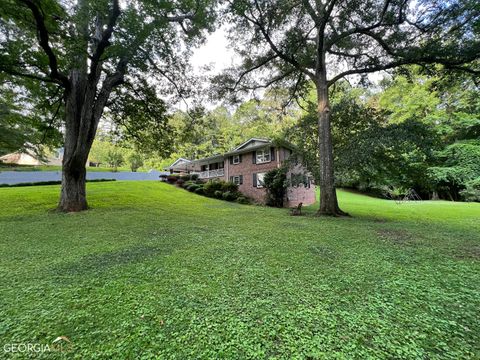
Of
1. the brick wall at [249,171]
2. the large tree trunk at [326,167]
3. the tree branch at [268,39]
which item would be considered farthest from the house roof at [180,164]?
the large tree trunk at [326,167]

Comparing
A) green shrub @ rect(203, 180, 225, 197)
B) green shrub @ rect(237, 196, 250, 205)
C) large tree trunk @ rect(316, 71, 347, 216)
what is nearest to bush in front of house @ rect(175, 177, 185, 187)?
green shrub @ rect(203, 180, 225, 197)

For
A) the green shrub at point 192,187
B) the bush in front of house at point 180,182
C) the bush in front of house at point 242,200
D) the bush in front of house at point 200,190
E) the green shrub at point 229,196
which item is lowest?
the bush in front of house at point 242,200

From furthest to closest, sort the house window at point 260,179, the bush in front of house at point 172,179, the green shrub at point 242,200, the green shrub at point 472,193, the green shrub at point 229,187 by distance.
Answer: the bush in front of house at point 172,179 → the green shrub at point 472,193 → the green shrub at point 229,187 → the house window at point 260,179 → the green shrub at point 242,200

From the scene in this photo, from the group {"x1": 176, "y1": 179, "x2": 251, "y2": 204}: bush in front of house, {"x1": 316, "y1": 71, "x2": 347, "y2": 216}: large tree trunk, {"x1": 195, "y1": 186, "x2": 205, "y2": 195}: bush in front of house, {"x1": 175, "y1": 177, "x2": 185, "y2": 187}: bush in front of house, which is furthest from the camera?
{"x1": 175, "y1": 177, "x2": 185, "y2": 187}: bush in front of house

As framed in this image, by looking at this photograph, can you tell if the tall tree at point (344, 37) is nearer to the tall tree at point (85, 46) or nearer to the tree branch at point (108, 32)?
the tall tree at point (85, 46)

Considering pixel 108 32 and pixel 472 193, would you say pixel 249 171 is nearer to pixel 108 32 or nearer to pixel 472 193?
pixel 108 32

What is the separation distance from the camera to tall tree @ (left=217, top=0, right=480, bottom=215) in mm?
7055

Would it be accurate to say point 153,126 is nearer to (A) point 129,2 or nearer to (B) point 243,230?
(A) point 129,2

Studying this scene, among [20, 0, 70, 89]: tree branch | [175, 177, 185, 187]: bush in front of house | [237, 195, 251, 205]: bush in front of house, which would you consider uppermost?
[20, 0, 70, 89]: tree branch

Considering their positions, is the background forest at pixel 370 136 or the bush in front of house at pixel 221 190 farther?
the bush in front of house at pixel 221 190

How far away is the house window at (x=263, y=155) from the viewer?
17.2 meters

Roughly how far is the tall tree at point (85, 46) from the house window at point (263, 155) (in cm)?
903

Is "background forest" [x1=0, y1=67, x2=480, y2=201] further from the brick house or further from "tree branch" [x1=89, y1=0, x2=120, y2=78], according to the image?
"tree branch" [x1=89, y1=0, x2=120, y2=78]

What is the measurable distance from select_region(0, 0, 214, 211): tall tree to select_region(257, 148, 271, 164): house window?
9.03 meters
